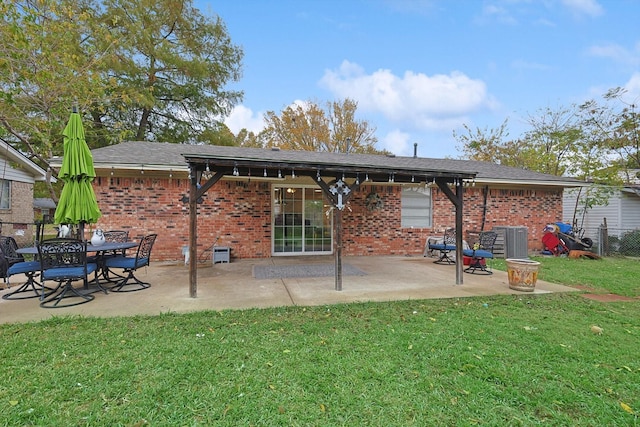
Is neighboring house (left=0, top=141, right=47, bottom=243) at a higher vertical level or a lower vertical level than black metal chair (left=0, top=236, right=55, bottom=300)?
higher

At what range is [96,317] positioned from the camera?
398cm

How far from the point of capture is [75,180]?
4930 millimetres

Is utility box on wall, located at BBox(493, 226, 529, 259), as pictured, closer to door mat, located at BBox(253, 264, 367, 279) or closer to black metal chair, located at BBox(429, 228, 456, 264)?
black metal chair, located at BBox(429, 228, 456, 264)

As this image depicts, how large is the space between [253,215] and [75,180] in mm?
4522

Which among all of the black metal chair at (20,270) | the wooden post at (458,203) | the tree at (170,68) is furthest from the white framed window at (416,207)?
the tree at (170,68)

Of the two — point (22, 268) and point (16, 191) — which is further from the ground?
point (16, 191)

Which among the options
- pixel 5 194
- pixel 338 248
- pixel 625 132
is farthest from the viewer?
pixel 625 132

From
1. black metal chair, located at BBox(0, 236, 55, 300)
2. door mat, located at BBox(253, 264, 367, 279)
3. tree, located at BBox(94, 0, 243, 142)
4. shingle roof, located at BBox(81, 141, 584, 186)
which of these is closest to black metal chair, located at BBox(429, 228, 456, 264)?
shingle roof, located at BBox(81, 141, 584, 186)

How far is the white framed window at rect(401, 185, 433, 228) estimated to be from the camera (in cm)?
1021

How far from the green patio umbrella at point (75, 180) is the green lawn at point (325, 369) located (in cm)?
179

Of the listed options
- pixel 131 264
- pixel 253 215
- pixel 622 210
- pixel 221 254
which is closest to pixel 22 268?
pixel 131 264

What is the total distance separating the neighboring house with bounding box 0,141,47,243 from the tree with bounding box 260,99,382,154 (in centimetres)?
1322

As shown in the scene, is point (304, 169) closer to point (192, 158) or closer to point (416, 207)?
point (192, 158)

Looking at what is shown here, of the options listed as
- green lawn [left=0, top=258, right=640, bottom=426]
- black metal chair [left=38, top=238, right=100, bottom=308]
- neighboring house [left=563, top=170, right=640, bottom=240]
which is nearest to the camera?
green lawn [left=0, top=258, right=640, bottom=426]
